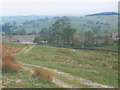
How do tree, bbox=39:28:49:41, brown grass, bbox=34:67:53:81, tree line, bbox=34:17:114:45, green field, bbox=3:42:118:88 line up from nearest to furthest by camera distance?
green field, bbox=3:42:118:88
brown grass, bbox=34:67:53:81
tree line, bbox=34:17:114:45
tree, bbox=39:28:49:41

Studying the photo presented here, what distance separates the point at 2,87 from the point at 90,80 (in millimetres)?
7177

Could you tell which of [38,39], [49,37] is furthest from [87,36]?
[38,39]

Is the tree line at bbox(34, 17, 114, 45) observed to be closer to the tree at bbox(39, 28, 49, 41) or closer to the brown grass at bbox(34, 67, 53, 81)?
the tree at bbox(39, 28, 49, 41)

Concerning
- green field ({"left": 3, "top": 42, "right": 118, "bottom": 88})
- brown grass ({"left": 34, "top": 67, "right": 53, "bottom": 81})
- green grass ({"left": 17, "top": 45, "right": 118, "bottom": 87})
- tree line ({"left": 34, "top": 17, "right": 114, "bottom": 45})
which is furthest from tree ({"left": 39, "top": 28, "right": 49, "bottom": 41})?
brown grass ({"left": 34, "top": 67, "right": 53, "bottom": 81})

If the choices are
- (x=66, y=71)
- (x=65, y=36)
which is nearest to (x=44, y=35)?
(x=65, y=36)

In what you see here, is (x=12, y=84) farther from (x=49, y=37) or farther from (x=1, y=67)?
(x=49, y=37)

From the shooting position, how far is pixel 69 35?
6550 centimetres

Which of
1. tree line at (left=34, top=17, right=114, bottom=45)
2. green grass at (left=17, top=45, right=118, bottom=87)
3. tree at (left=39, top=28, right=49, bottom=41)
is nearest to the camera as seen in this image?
green grass at (left=17, top=45, right=118, bottom=87)

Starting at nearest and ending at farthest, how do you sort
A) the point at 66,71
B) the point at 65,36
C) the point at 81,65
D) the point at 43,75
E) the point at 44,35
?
the point at 43,75 < the point at 66,71 < the point at 81,65 < the point at 65,36 < the point at 44,35

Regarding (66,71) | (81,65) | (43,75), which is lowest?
(81,65)

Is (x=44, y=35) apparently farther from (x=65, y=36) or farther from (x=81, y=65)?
(x=81, y=65)

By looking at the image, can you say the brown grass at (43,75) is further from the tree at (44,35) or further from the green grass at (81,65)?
the tree at (44,35)

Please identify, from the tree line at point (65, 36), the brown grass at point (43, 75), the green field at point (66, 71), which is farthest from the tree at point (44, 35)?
the brown grass at point (43, 75)

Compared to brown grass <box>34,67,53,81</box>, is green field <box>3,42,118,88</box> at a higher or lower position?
lower
